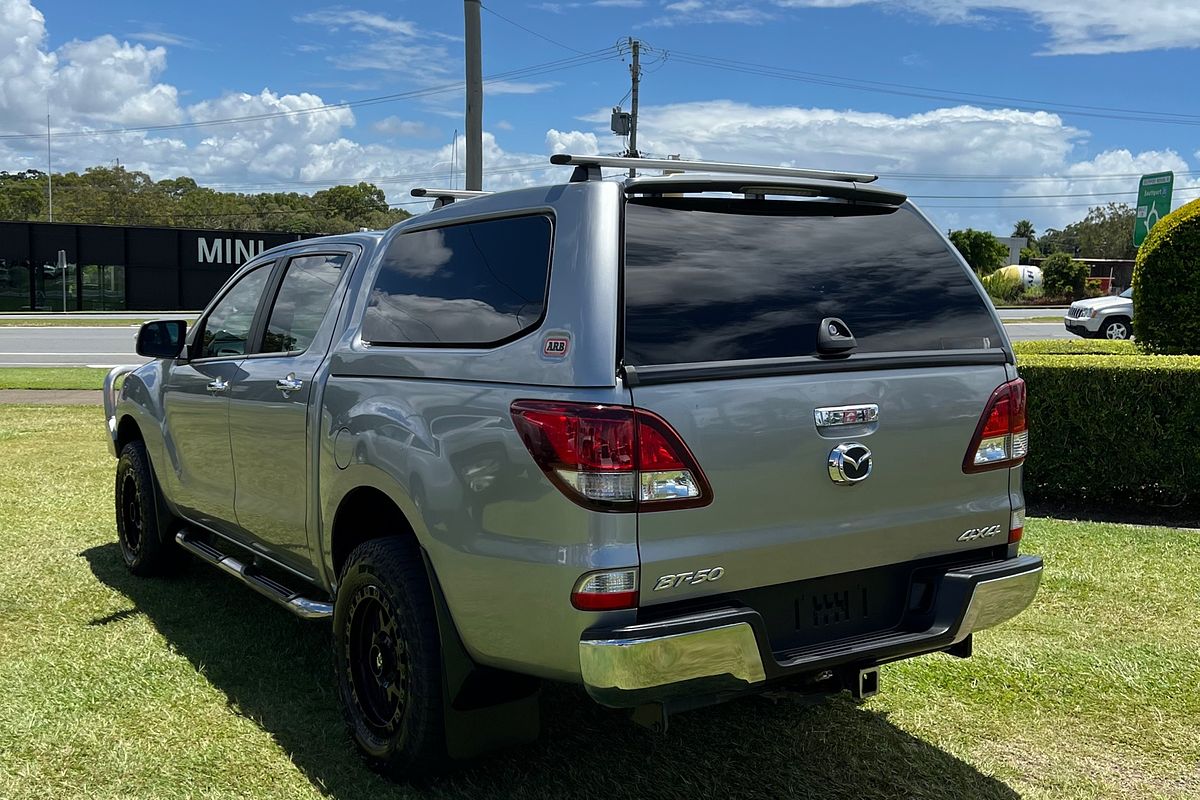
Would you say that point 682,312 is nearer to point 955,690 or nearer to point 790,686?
point 790,686

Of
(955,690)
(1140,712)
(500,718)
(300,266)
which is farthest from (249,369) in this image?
(1140,712)

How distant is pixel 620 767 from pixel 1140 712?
2.15m

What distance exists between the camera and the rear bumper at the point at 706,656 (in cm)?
297

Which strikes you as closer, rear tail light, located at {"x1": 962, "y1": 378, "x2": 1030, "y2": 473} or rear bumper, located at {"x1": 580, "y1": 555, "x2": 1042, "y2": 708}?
rear bumper, located at {"x1": 580, "y1": 555, "x2": 1042, "y2": 708}

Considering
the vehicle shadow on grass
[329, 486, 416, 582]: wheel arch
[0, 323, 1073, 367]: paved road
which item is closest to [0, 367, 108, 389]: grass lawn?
[0, 323, 1073, 367]: paved road

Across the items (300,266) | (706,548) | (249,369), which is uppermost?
(300,266)

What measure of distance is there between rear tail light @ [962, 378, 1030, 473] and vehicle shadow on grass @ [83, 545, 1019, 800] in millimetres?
1003

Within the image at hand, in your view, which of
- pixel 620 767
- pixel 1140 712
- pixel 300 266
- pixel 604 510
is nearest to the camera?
pixel 604 510

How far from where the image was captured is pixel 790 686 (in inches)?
141

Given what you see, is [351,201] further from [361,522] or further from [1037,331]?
[361,522]

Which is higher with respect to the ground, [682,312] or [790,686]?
[682,312]

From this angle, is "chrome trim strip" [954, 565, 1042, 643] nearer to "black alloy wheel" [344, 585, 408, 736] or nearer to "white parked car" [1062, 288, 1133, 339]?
"black alloy wheel" [344, 585, 408, 736]

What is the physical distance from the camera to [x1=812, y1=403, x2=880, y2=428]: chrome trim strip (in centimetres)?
328

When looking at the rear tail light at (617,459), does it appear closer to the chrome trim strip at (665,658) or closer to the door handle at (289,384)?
the chrome trim strip at (665,658)
